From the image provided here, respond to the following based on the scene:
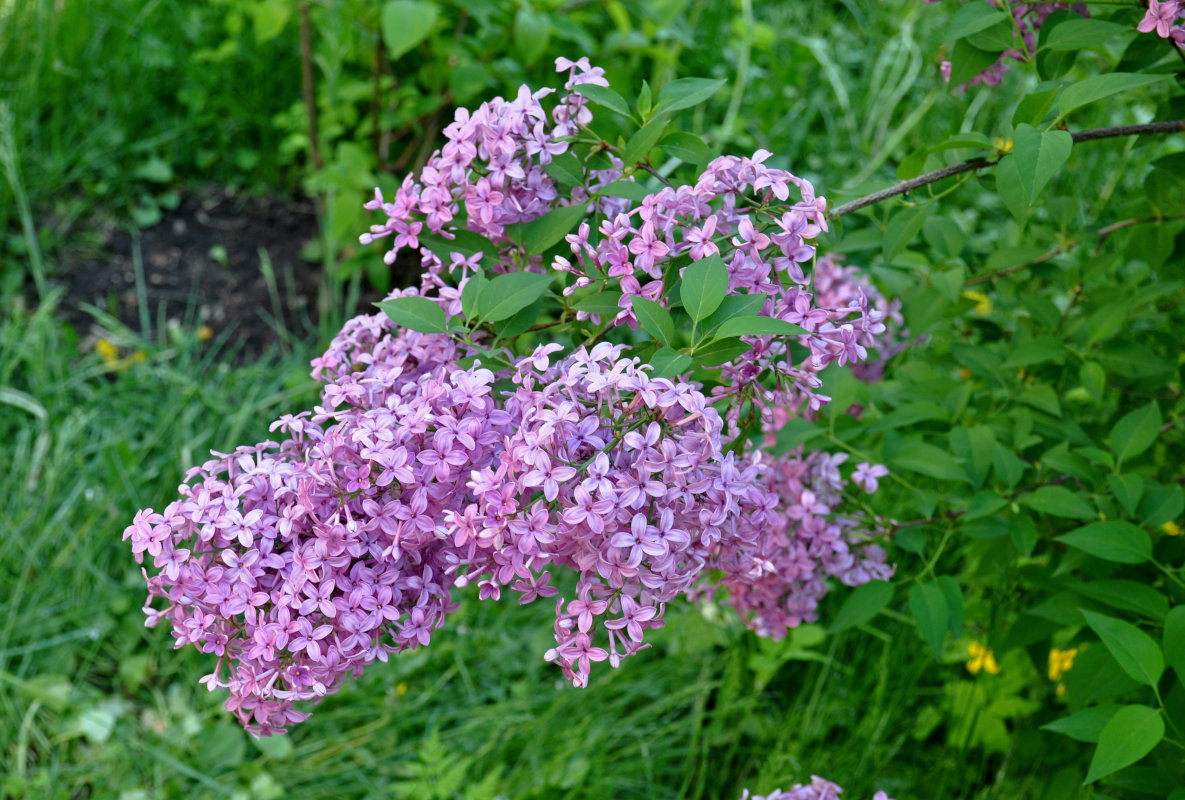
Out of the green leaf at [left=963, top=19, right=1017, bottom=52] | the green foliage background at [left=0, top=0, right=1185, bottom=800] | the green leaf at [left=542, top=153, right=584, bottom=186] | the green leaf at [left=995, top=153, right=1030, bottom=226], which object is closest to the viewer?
the green leaf at [left=995, top=153, right=1030, bottom=226]

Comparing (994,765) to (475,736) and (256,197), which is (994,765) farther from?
(256,197)

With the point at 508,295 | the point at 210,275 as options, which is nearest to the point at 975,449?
the point at 508,295

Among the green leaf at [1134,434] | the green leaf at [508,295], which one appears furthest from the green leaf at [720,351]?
the green leaf at [1134,434]

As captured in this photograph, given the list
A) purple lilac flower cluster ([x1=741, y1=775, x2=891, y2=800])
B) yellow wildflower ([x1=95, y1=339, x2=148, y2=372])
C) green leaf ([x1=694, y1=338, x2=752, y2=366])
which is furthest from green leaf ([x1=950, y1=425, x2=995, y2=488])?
yellow wildflower ([x1=95, y1=339, x2=148, y2=372])

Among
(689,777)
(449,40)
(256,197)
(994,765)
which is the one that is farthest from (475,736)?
(256,197)

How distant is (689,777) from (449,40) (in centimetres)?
169

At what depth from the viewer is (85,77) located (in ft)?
9.78

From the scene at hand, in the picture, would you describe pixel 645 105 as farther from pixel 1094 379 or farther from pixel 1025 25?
pixel 1094 379

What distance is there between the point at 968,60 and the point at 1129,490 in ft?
1.64

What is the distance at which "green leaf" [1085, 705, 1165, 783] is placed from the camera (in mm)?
880

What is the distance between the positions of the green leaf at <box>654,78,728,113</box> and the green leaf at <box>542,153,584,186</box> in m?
0.05

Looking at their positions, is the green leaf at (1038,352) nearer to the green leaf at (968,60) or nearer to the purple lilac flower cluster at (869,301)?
the purple lilac flower cluster at (869,301)

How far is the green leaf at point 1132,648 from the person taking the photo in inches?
36.6

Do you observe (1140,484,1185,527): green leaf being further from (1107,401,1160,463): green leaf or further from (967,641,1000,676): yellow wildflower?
(967,641,1000,676): yellow wildflower
